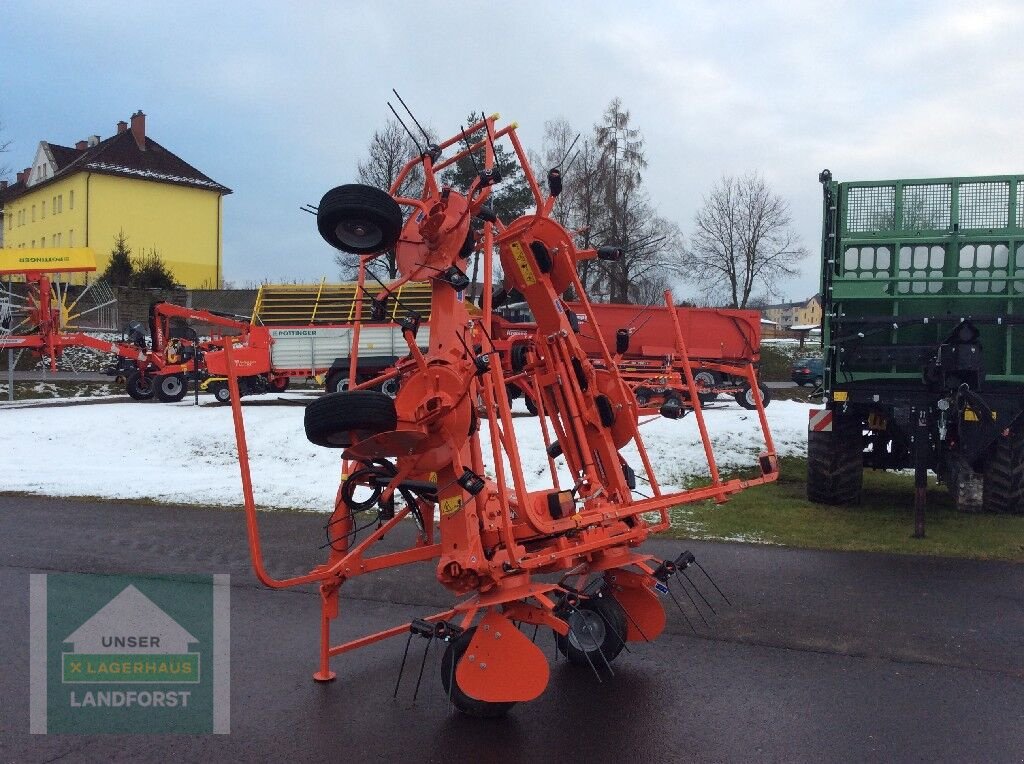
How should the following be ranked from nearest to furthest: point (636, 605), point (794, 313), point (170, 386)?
point (636, 605), point (170, 386), point (794, 313)

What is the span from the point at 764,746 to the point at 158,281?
40120 mm

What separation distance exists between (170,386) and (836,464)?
15.6 metres

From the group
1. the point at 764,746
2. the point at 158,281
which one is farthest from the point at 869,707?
the point at 158,281

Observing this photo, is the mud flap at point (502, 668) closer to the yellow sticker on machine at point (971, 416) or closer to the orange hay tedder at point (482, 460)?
the orange hay tedder at point (482, 460)

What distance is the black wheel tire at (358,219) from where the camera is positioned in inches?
171

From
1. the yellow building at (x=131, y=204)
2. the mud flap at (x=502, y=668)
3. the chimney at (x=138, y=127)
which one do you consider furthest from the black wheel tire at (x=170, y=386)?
the chimney at (x=138, y=127)

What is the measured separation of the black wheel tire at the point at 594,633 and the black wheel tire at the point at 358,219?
7.69 ft

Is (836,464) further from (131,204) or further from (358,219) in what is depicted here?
(131,204)

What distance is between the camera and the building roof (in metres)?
49.5

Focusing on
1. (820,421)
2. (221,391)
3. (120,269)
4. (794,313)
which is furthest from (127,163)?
(794,313)

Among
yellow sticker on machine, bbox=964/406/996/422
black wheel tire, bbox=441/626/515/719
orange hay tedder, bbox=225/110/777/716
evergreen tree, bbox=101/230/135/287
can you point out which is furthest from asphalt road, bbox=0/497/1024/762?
evergreen tree, bbox=101/230/135/287

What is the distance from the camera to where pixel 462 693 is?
179 inches

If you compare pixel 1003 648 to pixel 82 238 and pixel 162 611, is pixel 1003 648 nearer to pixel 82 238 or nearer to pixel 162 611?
pixel 162 611

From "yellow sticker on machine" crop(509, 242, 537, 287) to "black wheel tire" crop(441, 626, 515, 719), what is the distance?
1.97 metres
